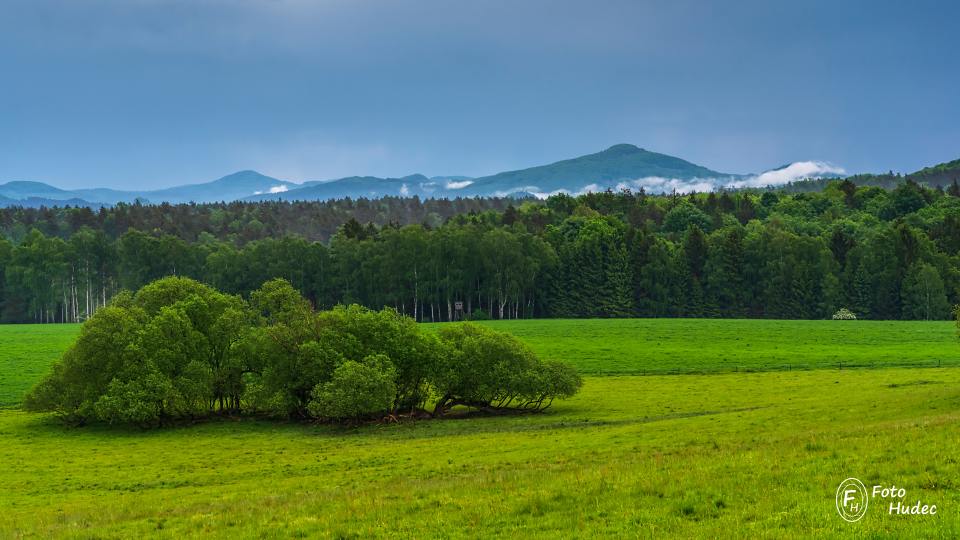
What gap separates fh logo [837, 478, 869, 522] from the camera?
1645 cm

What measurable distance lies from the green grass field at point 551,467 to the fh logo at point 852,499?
28 centimetres

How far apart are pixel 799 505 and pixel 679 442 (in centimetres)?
1873

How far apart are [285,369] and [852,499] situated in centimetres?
4936

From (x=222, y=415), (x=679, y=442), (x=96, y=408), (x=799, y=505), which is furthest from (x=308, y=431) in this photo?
(x=799, y=505)

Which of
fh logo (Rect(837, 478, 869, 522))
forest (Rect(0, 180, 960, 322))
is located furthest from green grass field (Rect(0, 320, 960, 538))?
forest (Rect(0, 180, 960, 322))

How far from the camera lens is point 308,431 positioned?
→ 5616 centimetres

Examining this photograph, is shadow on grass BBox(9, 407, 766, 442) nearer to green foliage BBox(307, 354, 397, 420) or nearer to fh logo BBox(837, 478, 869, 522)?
green foliage BBox(307, 354, 397, 420)

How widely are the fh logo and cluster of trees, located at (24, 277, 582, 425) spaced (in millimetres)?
39748

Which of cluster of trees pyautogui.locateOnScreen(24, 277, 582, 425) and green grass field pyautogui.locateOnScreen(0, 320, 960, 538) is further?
cluster of trees pyautogui.locateOnScreen(24, 277, 582, 425)

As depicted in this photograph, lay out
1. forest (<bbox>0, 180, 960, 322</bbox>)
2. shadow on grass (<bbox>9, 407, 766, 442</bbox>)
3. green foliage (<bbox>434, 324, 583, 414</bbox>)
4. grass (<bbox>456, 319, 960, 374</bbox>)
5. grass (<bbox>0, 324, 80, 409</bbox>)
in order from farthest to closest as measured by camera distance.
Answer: forest (<bbox>0, 180, 960, 322</bbox>)
grass (<bbox>456, 319, 960, 374</bbox>)
grass (<bbox>0, 324, 80, 409</bbox>)
green foliage (<bbox>434, 324, 583, 414</bbox>)
shadow on grass (<bbox>9, 407, 766, 442</bbox>)

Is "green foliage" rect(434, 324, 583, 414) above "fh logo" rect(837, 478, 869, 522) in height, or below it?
below

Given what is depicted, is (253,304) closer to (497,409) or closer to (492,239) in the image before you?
(497,409)

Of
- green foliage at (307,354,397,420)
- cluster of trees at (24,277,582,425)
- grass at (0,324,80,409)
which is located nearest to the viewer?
green foliage at (307,354,397,420)

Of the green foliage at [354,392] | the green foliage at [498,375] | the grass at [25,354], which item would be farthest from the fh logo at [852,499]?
the grass at [25,354]
